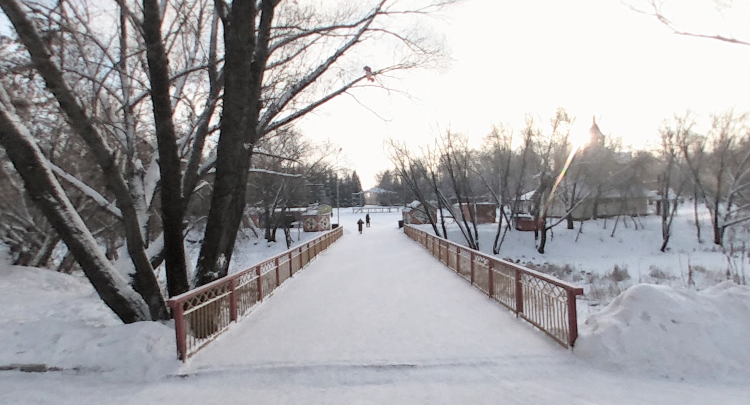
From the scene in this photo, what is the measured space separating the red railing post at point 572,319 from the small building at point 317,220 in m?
36.4

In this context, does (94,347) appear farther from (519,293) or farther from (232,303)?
(519,293)

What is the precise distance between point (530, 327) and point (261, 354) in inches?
150

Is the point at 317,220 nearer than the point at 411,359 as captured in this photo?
No

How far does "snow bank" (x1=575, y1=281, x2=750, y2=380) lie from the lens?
433 cm

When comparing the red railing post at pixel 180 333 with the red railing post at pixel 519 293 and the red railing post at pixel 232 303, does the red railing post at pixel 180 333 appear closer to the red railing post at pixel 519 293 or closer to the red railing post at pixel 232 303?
the red railing post at pixel 232 303

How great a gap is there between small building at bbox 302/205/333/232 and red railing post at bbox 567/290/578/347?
3639cm

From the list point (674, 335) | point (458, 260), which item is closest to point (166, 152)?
point (674, 335)

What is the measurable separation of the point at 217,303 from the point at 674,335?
19.0 ft

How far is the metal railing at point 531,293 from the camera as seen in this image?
5090mm

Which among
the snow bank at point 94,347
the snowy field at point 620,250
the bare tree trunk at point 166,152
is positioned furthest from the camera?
the snowy field at point 620,250

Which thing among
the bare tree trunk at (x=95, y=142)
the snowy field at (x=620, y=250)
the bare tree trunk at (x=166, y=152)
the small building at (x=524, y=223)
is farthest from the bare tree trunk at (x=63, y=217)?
the small building at (x=524, y=223)

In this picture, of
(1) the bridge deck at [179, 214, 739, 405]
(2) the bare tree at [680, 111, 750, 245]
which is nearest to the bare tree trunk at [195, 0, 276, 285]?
(1) the bridge deck at [179, 214, 739, 405]

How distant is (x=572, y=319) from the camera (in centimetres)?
501

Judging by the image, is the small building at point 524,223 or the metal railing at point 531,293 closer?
the metal railing at point 531,293
